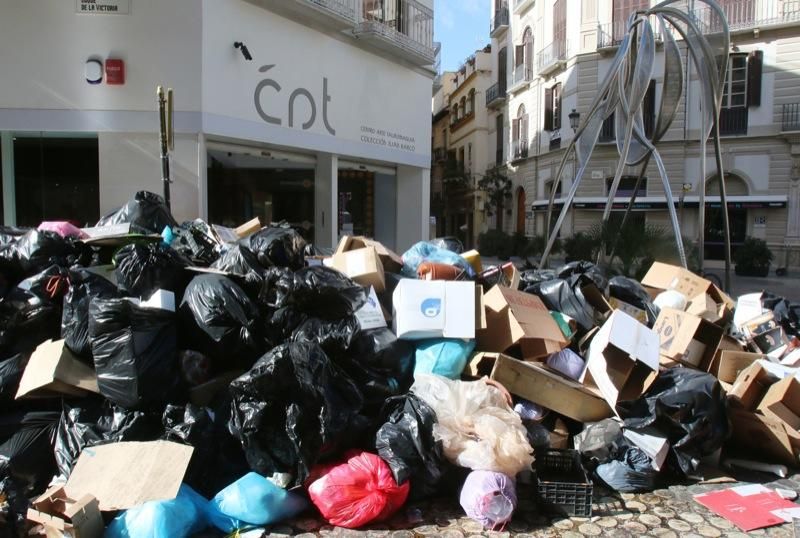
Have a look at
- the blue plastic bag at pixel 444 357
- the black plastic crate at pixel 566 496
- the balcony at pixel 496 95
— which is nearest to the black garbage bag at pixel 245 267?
the blue plastic bag at pixel 444 357

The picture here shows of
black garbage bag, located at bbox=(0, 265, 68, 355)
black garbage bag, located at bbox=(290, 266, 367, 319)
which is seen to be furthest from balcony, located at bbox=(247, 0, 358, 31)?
black garbage bag, located at bbox=(290, 266, 367, 319)

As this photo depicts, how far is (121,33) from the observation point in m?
7.12

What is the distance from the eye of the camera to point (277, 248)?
12.5ft

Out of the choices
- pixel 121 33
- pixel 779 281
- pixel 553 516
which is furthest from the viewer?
A: pixel 779 281

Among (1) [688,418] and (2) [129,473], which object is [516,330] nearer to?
(1) [688,418]

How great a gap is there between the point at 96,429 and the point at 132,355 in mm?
431

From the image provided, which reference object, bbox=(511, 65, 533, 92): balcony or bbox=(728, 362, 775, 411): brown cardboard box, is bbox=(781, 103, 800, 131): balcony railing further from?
bbox=(728, 362, 775, 411): brown cardboard box

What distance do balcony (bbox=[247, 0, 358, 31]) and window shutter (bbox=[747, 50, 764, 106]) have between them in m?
16.5

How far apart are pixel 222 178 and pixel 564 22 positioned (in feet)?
64.6

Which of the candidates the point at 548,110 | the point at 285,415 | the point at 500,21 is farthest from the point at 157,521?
the point at 500,21

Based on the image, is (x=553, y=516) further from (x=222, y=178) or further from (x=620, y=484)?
(x=222, y=178)

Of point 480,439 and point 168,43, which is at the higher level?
point 168,43

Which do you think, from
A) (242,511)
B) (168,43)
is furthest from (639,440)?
(168,43)

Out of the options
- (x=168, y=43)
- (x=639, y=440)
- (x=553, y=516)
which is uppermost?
(x=168, y=43)
